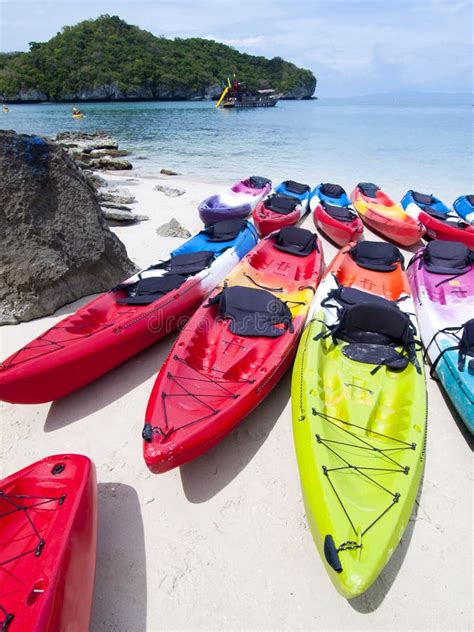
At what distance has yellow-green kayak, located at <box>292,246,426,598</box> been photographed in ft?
7.39

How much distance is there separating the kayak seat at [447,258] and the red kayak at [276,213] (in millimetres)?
2953

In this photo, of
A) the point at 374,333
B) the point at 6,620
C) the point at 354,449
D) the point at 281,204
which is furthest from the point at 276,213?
the point at 6,620

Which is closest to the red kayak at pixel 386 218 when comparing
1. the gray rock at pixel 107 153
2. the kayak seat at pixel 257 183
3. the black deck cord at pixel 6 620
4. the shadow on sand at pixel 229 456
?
the kayak seat at pixel 257 183

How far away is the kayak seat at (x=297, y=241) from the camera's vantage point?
602cm

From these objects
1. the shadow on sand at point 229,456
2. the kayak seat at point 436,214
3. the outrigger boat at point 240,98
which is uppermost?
the outrigger boat at point 240,98

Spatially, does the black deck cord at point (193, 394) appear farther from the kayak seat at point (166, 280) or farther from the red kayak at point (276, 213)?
the red kayak at point (276, 213)

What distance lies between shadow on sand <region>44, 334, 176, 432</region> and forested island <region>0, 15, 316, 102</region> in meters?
79.9

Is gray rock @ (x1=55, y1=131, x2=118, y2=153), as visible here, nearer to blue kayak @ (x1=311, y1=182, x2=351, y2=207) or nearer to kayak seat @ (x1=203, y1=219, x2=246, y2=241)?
blue kayak @ (x1=311, y1=182, x2=351, y2=207)

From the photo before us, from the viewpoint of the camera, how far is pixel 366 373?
3.68m

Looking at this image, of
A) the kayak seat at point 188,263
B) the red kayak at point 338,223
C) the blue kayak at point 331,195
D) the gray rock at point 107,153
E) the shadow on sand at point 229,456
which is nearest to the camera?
the shadow on sand at point 229,456

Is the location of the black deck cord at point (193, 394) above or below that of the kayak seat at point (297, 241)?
below

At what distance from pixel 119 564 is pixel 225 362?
1840 millimetres

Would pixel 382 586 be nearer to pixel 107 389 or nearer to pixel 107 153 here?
pixel 107 389

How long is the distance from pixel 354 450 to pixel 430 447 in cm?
101
